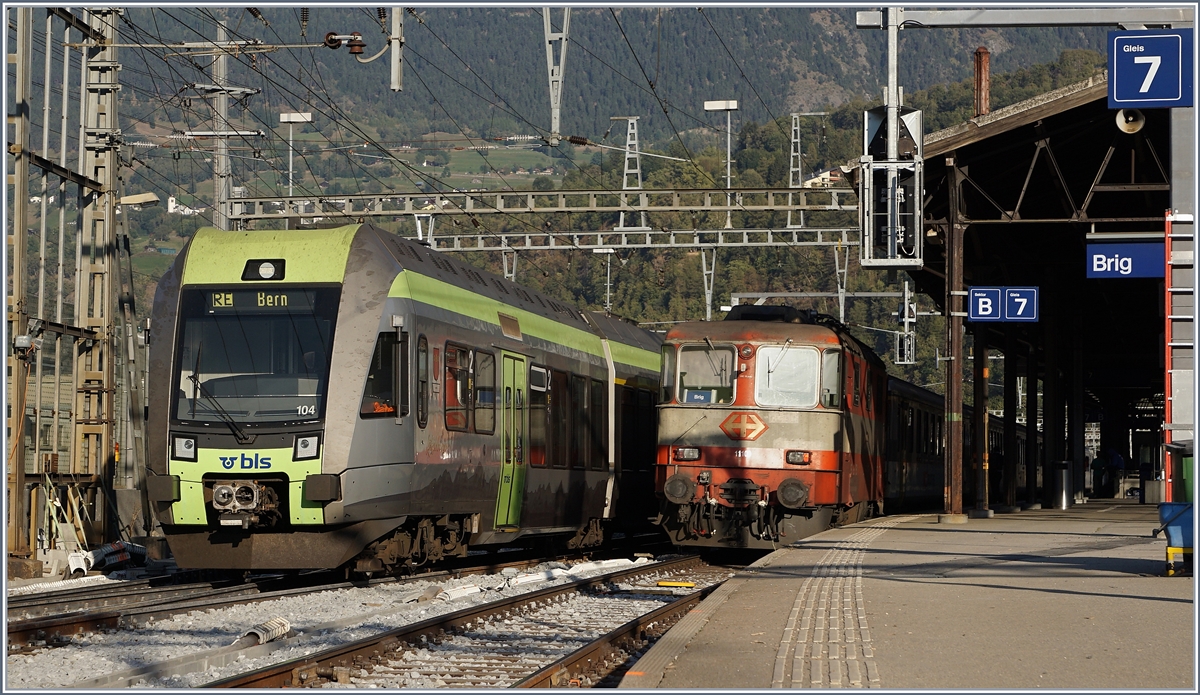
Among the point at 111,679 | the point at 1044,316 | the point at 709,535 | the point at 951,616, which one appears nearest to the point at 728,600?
the point at 951,616

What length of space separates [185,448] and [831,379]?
8613 millimetres

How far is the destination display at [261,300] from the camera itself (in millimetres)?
13805

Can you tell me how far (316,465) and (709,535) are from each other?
6.82m

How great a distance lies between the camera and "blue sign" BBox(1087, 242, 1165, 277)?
17.9 metres

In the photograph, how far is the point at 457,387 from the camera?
597 inches

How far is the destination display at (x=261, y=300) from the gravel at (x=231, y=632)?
2.67 metres

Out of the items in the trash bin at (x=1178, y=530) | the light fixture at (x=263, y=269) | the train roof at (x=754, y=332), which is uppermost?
the light fixture at (x=263, y=269)

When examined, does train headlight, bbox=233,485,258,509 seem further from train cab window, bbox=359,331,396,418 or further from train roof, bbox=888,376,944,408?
train roof, bbox=888,376,944,408

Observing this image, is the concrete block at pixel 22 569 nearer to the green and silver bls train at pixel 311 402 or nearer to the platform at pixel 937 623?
the green and silver bls train at pixel 311 402

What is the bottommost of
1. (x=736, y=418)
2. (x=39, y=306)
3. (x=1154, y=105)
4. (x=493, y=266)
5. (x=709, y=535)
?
(x=709, y=535)

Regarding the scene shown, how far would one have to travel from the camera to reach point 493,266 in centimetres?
10675

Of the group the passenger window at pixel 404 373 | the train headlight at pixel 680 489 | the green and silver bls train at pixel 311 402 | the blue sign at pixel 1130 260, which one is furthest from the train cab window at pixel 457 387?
the blue sign at pixel 1130 260

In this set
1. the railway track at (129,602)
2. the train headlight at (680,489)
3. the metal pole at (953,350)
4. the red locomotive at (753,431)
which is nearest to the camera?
the railway track at (129,602)

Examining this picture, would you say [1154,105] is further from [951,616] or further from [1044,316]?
[1044,316]
